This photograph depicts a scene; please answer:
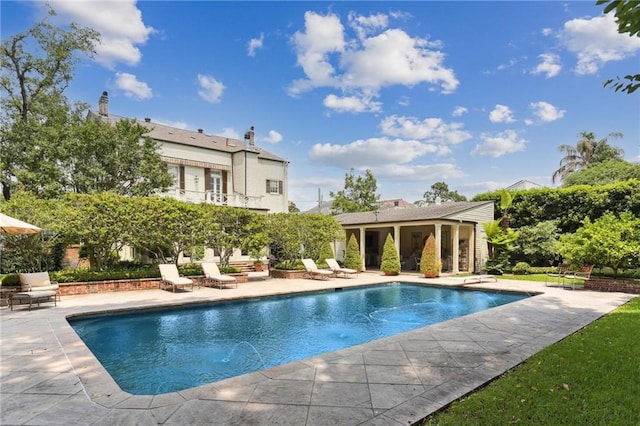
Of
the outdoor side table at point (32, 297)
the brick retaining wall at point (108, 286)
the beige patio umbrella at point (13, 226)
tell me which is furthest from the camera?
the brick retaining wall at point (108, 286)

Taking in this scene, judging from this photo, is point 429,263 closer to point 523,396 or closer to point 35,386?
point 523,396

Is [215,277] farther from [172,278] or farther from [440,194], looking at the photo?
[440,194]

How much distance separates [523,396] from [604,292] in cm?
1327

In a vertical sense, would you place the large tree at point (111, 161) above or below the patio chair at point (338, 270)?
above

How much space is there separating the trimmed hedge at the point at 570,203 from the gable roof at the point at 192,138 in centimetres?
1797

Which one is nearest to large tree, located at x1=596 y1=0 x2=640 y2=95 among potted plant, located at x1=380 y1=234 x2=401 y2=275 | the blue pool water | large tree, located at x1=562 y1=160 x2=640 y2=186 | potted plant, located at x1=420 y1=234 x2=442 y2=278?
the blue pool water

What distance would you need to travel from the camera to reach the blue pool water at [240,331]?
23.3 feet

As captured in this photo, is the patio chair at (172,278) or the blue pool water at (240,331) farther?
the patio chair at (172,278)

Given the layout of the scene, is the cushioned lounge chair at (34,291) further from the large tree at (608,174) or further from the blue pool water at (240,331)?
the large tree at (608,174)

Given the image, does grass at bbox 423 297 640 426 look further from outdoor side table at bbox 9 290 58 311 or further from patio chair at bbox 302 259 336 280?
patio chair at bbox 302 259 336 280

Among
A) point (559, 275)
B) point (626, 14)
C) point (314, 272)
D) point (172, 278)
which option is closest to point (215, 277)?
point (172, 278)

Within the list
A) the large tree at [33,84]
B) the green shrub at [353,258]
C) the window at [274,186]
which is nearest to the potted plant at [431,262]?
the green shrub at [353,258]

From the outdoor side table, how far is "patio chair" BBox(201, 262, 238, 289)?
5892 millimetres

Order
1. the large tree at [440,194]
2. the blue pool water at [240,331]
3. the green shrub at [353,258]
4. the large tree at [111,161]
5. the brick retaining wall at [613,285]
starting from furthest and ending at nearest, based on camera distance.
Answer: the large tree at [440,194] → the green shrub at [353,258] → the large tree at [111,161] → the brick retaining wall at [613,285] → the blue pool water at [240,331]
